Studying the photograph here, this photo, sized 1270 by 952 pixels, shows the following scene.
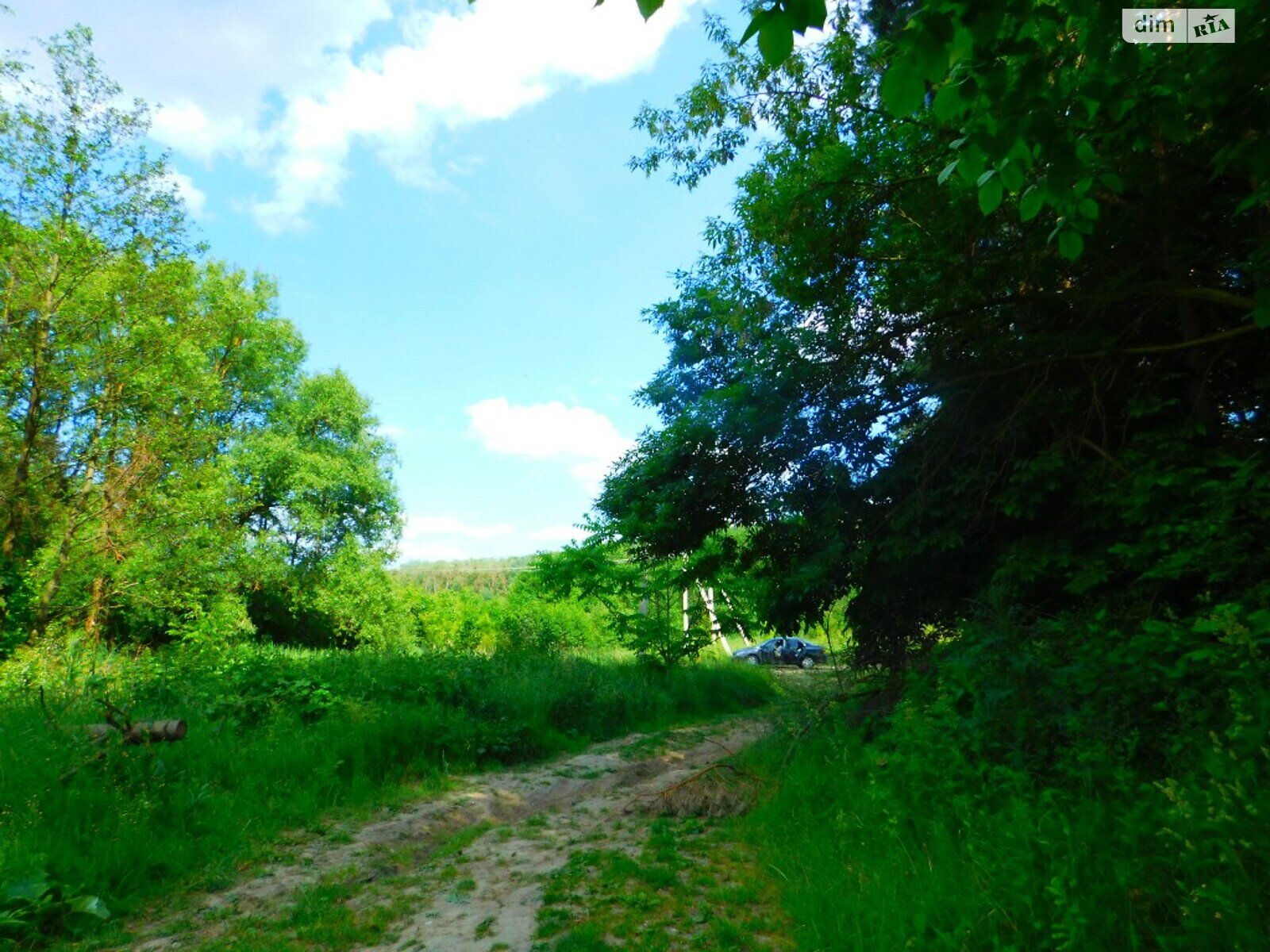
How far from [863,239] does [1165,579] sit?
170 inches

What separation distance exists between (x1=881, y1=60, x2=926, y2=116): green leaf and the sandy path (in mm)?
4759

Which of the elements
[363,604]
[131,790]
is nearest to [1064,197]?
[131,790]

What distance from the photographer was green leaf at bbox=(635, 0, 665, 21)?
5.95ft

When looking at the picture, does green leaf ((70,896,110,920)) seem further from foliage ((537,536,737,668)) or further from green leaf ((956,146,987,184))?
foliage ((537,536,737,668))

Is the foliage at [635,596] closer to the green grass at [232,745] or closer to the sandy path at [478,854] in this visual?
the green grass at [232,745]

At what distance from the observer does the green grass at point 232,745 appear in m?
5.23

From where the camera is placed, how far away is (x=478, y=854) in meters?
6.29

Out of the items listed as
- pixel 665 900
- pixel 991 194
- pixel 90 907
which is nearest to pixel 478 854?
pixel 665 900

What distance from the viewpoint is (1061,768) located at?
390 cm

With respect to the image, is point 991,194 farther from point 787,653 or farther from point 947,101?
point 787,653

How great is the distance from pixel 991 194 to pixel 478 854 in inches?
255

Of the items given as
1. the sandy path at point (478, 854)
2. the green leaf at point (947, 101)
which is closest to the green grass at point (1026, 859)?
the sandy path at point (478, 854)

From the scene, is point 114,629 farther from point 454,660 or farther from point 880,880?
point 880,880

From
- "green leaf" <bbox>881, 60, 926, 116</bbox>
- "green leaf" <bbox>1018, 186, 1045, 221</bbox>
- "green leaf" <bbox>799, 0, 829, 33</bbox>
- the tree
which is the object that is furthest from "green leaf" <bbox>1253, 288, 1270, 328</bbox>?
"green leaf" <bbox>799, 0, 829, 33</bbox>
